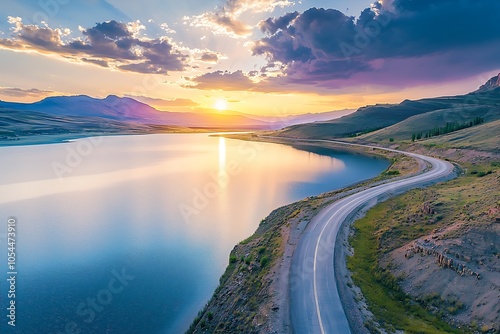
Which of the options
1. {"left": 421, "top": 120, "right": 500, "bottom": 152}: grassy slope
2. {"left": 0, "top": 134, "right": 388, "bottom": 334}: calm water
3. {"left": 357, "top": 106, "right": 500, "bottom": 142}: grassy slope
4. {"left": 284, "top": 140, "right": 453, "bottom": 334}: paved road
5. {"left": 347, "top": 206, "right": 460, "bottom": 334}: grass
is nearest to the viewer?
{"left": 284, "top": 140, "right": 453, "bottom": 334}: paved road

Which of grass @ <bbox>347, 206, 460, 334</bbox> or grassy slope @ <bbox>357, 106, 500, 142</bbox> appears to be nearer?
grass @ <bbox>347, 206, 460, 334</bbox>

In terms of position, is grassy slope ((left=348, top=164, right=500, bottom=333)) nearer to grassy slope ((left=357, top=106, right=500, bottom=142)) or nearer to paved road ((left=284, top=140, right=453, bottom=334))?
paved road ((left=284, top=140, right=453, bottom=334))

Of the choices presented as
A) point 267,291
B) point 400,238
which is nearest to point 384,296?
point 267,291

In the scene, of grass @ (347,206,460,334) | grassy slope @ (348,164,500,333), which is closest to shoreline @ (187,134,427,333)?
grass @ (347,206,460,334)

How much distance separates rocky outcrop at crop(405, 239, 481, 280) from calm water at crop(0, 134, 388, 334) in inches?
764

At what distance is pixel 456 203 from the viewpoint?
120 ft

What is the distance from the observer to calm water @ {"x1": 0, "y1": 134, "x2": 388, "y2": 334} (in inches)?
935

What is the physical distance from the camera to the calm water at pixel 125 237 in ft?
77.9

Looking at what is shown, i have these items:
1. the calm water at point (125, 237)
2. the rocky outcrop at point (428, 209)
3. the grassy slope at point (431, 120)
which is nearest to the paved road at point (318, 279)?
the rocky outcrop at point (428, 209)

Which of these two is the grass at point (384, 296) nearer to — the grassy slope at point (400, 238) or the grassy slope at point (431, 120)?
the grassy slope at point (400, 238)

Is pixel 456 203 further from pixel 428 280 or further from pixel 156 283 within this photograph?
pixel 156 283

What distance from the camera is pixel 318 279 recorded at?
77.5 feet

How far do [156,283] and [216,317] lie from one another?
8306mm

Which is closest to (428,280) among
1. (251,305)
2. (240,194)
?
(251,305)
